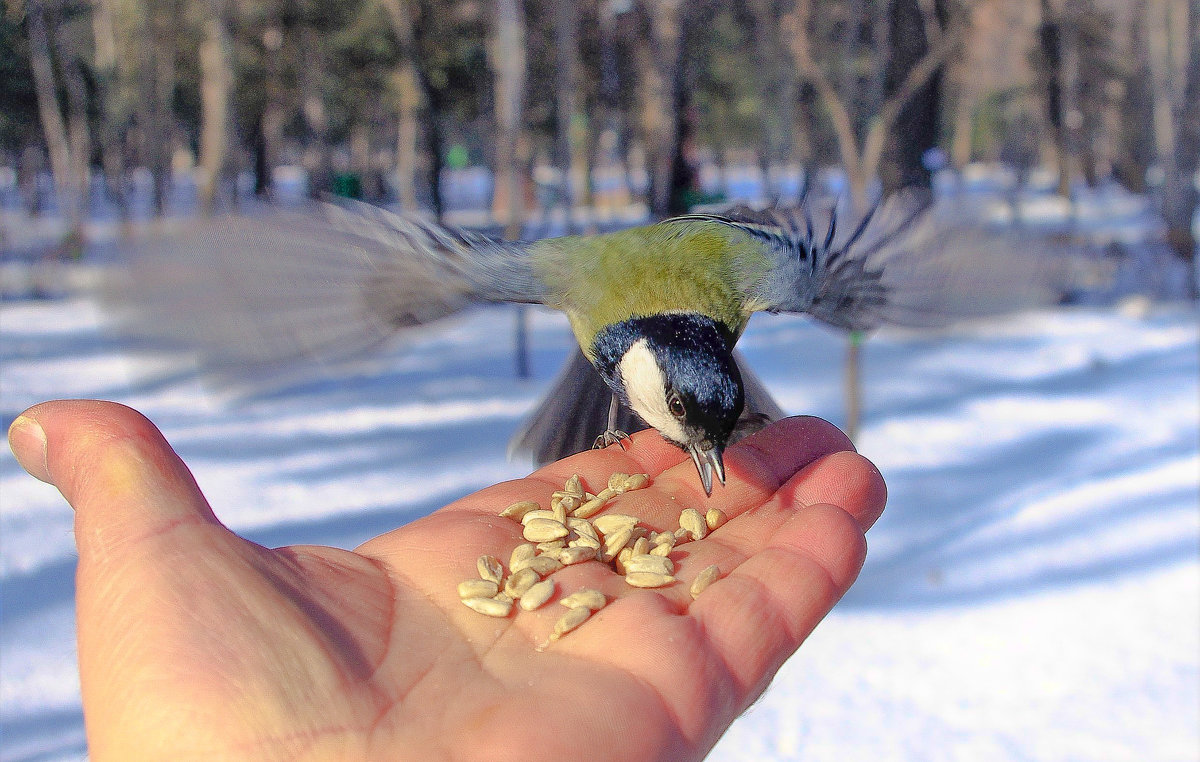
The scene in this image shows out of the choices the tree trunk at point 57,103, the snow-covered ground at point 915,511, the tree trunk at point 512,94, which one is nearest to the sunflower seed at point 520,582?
the snow-covered ground at point 915,511

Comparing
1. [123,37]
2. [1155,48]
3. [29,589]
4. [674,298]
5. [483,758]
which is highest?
[123,37]

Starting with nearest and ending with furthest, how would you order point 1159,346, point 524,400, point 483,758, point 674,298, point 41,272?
point 483,758
point 674,298
point 524,400
point 1159,346
point 41,272

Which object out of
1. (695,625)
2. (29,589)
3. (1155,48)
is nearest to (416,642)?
(695,625)

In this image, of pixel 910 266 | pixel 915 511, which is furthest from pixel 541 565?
pixel 915 511

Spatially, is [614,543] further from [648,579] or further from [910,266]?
[910,266]

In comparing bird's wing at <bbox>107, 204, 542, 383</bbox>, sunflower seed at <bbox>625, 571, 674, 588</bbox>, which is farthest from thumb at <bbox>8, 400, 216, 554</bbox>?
sunflower seed at <bbox>625, 571, 674, 588</bbox>

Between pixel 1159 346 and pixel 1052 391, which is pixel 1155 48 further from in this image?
pixel 1052 391

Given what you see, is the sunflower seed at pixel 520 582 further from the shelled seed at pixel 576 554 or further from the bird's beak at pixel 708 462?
the bird's beak at pixel 708 462
